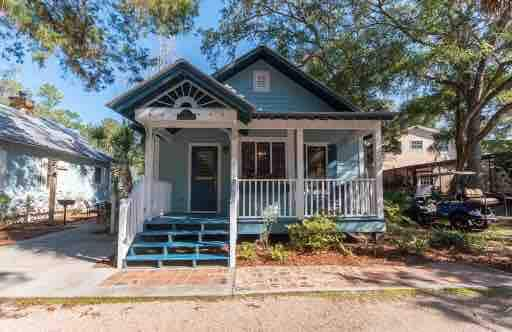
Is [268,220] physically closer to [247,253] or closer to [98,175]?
[247,253]

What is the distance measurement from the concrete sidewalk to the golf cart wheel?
4.51 meters

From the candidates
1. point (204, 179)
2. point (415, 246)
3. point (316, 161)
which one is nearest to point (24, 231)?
point (204, 179)

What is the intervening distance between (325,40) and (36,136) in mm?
14017

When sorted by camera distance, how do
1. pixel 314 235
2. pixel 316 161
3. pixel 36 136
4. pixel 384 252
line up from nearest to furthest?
1. pixel 314 235
2. pixel 384 252
3. pixel 316 161
4. pixel 36 136

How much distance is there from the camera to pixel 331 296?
4180 mm

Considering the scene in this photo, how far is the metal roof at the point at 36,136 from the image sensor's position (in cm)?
1120

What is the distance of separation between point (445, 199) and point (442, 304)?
8196 mm

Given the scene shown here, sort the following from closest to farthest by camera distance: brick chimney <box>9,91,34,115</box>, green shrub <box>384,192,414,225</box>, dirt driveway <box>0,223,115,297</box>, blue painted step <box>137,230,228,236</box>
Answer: dirt driveway <box>0,223,115,297</box>
blue painted step <box>137,230,228,236</box>
green shrub <box>384,192,414,225</box>
brick chimney <box>9,91,34,115</box>

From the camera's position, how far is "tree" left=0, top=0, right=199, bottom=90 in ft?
24.6

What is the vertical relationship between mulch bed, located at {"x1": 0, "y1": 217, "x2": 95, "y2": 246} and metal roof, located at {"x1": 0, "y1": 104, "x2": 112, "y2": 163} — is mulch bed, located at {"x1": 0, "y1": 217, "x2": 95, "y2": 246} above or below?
below

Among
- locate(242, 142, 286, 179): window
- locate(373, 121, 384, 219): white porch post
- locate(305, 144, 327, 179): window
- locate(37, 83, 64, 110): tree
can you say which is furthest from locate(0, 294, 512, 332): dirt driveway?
locate(37, 83, 64, 110): tree

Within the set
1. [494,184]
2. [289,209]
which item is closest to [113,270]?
[289,209]

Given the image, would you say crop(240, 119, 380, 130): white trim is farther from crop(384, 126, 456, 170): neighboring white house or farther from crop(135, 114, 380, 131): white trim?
crop(384, 126, 456, 170): neighboring white house

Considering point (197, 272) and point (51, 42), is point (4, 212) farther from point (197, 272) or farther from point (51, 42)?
point (197, 272)
